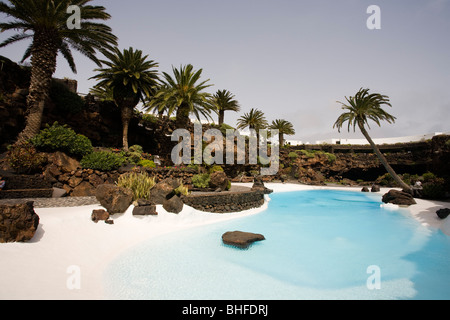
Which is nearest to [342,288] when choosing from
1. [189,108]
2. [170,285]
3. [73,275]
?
[170,285]

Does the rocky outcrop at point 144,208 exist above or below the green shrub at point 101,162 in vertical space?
below

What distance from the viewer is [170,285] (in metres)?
4.98

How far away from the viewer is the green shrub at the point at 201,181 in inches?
603

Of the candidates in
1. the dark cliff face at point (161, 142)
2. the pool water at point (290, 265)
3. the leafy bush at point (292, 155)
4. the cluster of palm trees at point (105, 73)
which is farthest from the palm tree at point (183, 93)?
the leafy bush at point (292, 155)

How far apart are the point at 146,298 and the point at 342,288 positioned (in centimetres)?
462

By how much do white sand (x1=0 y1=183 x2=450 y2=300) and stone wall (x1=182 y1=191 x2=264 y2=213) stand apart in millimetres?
782

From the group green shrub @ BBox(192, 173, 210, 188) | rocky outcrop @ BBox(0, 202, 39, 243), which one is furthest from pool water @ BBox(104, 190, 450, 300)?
green shrub @ BBox(192, 173, 210, 188)

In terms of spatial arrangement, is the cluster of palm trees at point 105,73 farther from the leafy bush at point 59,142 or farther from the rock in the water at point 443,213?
the rock in the water at point 443,213

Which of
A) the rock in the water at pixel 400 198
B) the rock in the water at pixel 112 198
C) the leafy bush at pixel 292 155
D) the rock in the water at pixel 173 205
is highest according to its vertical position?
the leafy bush at pixel 292 155

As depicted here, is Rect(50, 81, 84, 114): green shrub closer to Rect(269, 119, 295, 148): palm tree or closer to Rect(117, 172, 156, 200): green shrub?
Rect(117, 172, 156, 200): green shrub

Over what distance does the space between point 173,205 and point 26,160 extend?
7883 mm

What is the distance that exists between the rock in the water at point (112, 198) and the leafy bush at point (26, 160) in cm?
510
